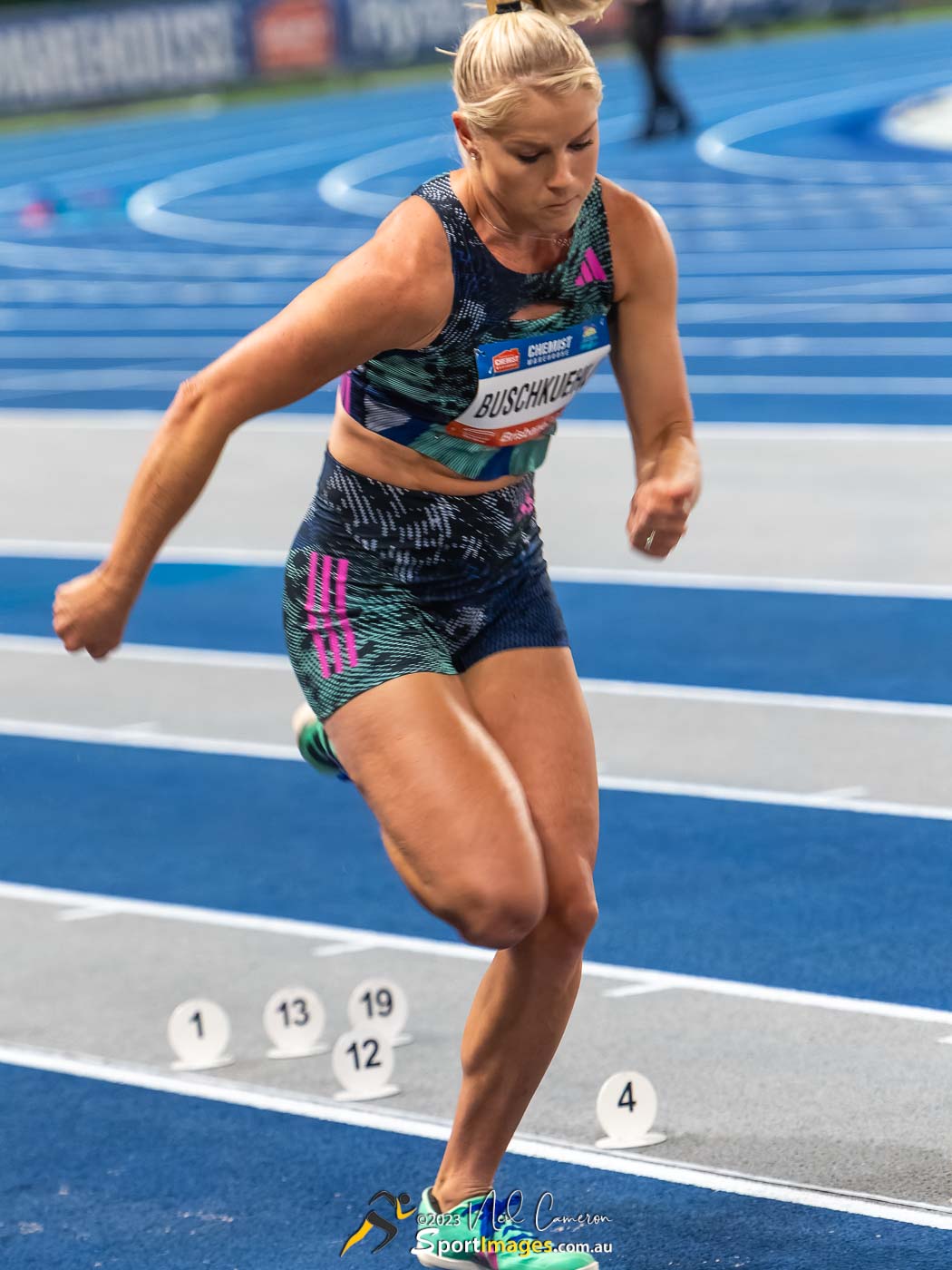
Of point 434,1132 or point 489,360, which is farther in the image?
point 434,1132

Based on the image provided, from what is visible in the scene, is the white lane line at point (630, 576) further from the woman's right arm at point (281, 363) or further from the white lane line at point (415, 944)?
the woman's right arm at point (281, 363)

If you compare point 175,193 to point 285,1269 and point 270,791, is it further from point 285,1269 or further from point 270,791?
point 285,1269

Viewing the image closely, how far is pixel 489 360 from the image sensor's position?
3.21 metres

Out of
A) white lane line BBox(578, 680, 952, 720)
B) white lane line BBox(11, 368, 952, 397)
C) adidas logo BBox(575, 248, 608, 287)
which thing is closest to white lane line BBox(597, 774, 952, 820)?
white lane line BBox(578, 680, 952, 720)

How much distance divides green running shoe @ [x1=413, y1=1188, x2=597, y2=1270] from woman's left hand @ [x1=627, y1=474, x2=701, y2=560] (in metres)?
1.10

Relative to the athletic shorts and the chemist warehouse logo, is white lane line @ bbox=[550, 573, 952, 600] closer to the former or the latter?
the athletic shorts

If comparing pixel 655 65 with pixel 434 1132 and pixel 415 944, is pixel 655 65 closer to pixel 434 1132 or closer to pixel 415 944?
pixel 415 944

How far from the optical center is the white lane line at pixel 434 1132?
3.51 meters

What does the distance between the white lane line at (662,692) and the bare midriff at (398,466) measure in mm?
3352

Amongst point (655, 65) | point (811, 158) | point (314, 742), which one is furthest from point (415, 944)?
point (655, 65)

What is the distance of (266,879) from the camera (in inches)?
213

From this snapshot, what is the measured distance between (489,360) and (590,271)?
0.23 metres

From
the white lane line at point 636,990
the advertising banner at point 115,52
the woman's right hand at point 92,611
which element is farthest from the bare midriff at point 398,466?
the advertising banner at point 115,52

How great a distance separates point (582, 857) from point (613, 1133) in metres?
0.76
